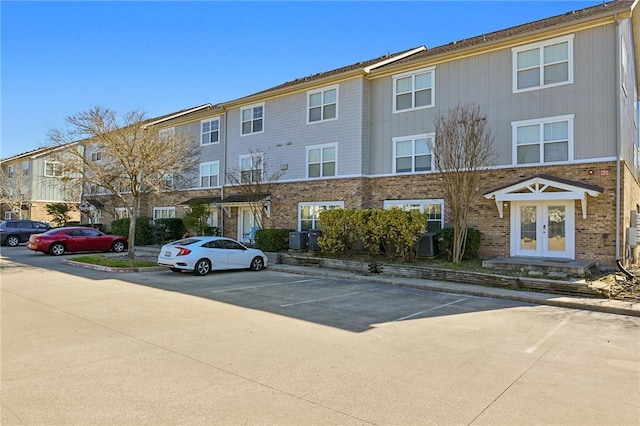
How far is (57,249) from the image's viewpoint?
21.6 meters

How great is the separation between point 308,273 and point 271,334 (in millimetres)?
8804

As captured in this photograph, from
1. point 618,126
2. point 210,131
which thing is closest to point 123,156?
point 210,131

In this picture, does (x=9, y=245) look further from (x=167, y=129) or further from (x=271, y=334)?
(x=271, y=334)

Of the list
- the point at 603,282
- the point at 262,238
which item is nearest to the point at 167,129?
the point at 262,238

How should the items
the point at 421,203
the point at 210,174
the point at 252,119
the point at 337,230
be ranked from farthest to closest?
the point at 210,174, the point at 252,119, the point at 421,203, the point at 337,230

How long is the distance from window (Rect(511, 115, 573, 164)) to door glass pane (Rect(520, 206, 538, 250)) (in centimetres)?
180

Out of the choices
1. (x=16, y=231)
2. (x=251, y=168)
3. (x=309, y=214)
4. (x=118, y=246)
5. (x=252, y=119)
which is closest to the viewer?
(x=309, y=214)

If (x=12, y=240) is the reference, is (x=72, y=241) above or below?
above

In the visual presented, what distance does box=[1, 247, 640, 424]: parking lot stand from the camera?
168 inches

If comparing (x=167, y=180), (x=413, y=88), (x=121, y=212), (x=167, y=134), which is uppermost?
(x=413, y=88)

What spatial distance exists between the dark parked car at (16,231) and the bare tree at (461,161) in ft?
87.2

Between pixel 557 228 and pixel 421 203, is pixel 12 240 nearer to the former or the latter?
pixel 421 203

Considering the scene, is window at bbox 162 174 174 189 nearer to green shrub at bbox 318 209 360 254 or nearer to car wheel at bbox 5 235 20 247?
green shrub at bbox 318 209 360 254

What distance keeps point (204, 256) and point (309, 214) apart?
7743mm
